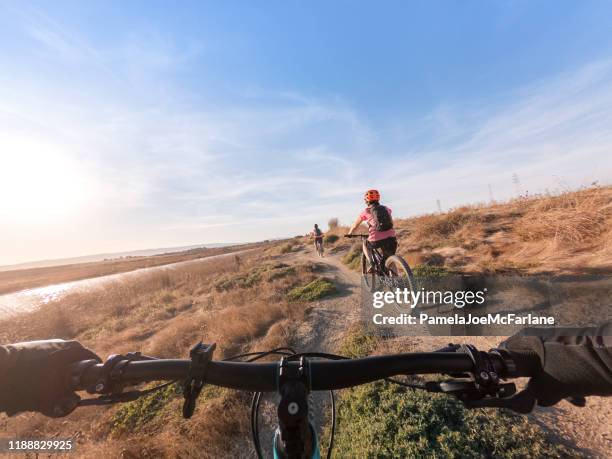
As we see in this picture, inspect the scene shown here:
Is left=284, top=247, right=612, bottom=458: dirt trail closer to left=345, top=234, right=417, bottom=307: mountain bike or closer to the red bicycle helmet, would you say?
left=345, top=234, right=417, bottom=307: mountain bike

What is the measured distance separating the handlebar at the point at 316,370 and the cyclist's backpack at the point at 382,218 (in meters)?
6.53

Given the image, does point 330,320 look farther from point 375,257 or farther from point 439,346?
point 439,346

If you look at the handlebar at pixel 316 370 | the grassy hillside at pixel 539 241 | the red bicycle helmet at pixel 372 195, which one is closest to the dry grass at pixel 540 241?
the grassy hillside at pixel 539 241

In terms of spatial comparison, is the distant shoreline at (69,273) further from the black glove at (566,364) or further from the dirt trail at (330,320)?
the black glove at (566,364)

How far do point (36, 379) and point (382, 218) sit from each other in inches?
286

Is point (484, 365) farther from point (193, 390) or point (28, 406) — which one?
point (28, 406)

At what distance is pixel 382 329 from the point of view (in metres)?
6.57

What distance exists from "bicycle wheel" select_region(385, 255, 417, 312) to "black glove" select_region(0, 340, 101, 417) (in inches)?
256

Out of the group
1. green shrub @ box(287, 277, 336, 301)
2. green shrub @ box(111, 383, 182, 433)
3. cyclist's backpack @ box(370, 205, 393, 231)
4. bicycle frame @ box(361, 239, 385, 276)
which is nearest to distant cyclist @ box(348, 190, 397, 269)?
cyclist's backpack @ box(370, 205, 393, 231)

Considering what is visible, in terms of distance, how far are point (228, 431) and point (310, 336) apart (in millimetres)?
3065

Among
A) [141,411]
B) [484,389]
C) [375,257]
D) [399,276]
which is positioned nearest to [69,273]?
[141,411]

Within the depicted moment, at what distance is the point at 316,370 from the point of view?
45.4 inches

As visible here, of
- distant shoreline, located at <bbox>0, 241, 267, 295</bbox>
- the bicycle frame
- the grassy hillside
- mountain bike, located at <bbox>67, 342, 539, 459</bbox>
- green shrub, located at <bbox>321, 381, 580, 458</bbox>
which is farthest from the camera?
distant shoreline, located at <bbox>0, 241, 267, 295</bbox>

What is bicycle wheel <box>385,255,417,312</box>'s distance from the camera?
22.3ft
